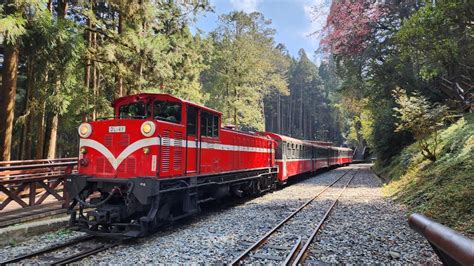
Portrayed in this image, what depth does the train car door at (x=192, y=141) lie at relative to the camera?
9.45 meters

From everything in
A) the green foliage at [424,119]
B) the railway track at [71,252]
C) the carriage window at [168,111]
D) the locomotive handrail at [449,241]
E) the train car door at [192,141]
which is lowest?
the railway track at [71,252]

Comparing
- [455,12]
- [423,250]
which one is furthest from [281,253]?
[455,12]

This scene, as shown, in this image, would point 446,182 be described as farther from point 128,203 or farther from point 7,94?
point 7,94

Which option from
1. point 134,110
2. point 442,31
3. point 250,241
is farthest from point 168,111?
point 442,31

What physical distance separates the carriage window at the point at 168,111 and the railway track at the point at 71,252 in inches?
124

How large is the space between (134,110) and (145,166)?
1.87 m

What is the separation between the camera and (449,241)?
207 cm

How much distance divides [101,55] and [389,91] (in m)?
17.9

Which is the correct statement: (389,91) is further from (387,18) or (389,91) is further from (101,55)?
(101,55)

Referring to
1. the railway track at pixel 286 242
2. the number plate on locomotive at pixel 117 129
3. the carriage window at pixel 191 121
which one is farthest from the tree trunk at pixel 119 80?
the railway track at pixel 286 242

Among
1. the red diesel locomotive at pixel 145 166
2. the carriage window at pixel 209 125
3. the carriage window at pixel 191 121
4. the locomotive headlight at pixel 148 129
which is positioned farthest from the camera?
the carriage window at pixel 209 125

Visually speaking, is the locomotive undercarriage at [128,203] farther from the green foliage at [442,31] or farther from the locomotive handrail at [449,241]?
the green foliage at [442,31]

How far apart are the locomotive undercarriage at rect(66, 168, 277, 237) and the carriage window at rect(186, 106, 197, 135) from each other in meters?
1.28

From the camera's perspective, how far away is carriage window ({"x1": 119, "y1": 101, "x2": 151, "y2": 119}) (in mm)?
9023
